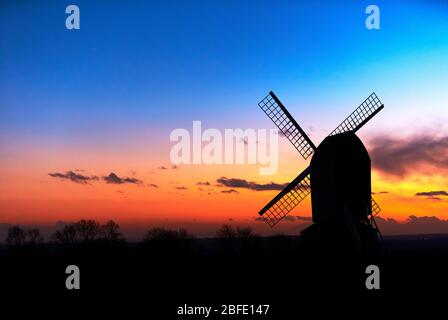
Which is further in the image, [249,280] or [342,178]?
[249,280]

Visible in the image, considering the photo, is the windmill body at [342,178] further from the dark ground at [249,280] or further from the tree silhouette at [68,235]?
the tree silhouette at [68,235]

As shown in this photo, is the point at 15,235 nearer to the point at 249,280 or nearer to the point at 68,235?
the point at 68,235

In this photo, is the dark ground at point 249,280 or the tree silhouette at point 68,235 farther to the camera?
the tree silhouette at point 68,235

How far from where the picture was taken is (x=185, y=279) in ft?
101

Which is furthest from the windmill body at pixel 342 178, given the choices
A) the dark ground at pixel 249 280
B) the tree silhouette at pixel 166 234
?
the tree silhouette at pixel 166 234

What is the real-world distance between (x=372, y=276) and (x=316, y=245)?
3.60 metres

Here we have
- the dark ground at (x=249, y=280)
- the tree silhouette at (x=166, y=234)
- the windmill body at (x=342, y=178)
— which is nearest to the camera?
the dark ground at (x=249, y=280)

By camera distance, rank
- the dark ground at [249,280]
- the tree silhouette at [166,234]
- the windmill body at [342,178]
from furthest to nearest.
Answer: the tree silhouette at [166,234] < the windmill body at [342,178] < the dark ground at [249,280]

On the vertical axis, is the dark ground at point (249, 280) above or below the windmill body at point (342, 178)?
below

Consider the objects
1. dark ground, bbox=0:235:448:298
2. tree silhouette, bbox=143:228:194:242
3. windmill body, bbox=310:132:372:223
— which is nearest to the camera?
dark ground, bbox=0:235:448:298

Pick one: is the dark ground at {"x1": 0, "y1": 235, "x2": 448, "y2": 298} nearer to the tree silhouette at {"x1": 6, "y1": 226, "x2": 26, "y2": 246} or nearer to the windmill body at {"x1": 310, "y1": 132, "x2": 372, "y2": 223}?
the windmill body at {"x1": 310, "y1": 132, "x2": 372, "y2": 223}

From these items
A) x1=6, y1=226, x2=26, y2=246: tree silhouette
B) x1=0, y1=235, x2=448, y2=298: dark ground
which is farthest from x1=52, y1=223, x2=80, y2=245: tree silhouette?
x1=0, y1=235, x2=448, y2=298: dark ground

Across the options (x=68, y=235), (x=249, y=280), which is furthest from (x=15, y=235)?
(x=249, y=280)
